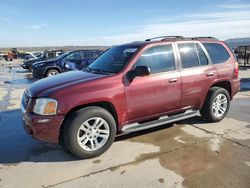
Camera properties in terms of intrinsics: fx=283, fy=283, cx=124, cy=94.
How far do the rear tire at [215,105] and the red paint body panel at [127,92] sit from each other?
145 millimetres

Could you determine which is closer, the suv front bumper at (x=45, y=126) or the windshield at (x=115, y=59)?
the suv front bumper at (x=45, y=126)

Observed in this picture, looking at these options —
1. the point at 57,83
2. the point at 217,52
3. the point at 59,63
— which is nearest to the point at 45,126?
the point at 57,83

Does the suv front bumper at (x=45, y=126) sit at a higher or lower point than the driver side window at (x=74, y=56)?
lower

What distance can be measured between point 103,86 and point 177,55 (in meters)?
1.70

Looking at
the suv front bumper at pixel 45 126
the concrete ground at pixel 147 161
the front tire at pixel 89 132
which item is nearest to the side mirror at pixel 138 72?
the front tire at pixel 89 132

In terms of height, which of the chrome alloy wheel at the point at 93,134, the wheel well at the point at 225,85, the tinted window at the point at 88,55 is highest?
the tinted window at the point at 88,55

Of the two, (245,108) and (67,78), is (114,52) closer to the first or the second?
(67,78)

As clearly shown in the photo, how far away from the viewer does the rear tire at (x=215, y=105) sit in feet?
19.0

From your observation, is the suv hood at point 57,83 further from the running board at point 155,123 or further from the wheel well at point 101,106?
the running board at point 155,123

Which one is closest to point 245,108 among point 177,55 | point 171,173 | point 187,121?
point 187,121

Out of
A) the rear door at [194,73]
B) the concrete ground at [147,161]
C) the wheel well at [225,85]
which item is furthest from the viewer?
the wheel well at [225,85]

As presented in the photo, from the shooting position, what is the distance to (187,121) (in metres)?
6.15

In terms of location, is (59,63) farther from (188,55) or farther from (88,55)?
(188,55)

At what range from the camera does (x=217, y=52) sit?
6035mm
